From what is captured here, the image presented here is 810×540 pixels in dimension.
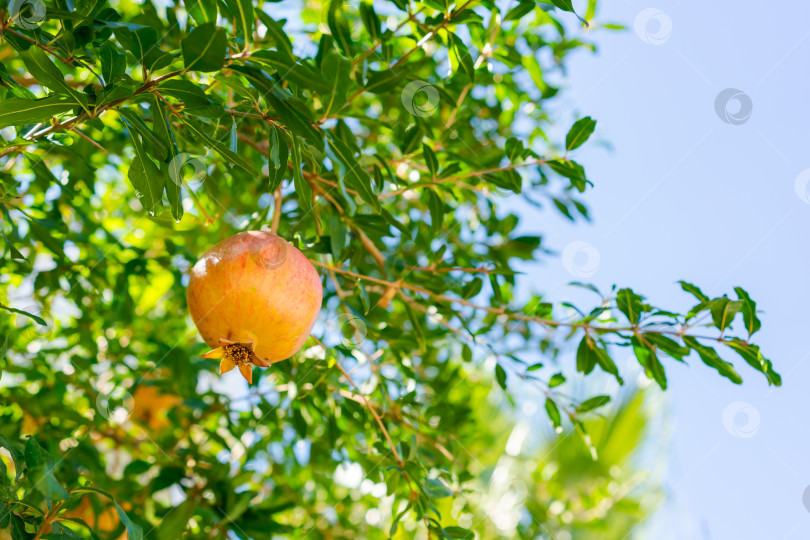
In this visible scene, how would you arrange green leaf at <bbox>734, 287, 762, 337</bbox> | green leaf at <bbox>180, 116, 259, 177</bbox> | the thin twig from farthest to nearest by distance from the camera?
green leaf at <bbox>734, 287, 762, 337</bbox> → the thin twig → green leaf at <bbox>180, 116, 259, 177</bbox>

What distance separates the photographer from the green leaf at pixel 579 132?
171 cm

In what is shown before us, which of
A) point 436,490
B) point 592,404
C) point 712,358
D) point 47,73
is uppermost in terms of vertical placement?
point 712,358

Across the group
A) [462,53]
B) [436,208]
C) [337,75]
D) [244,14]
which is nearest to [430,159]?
[436,208]

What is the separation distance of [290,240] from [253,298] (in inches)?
15.7

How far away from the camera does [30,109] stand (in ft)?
3.53

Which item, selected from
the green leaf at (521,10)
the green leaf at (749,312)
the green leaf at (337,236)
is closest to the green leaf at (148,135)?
the green leaf at (337,236)

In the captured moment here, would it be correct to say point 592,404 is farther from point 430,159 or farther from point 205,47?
point 205,47

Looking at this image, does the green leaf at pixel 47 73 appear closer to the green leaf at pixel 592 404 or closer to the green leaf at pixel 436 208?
the green leaf at pixel 436 208

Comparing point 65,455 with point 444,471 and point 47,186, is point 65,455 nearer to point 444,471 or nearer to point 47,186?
point 47,186

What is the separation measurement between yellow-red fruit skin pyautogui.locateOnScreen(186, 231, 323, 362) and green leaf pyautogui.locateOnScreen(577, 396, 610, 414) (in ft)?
3.11

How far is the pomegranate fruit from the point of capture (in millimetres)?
1213

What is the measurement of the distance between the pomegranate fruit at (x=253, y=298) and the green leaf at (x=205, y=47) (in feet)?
1.29

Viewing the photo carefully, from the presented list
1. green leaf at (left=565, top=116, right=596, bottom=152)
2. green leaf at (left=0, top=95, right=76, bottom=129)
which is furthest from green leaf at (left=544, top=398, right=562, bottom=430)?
green leaf at (left=0, top=95, right=76, bottom=129)

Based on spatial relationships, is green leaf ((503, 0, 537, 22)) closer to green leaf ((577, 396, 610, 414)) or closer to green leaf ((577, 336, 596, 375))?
green leaf ((577, 336, 596, 375))
